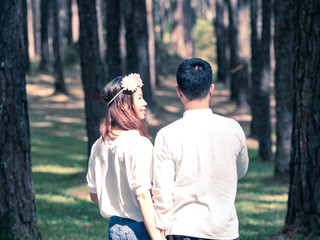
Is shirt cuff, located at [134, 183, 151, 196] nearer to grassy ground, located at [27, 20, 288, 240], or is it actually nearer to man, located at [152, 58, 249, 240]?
man, located at [152, 58, 249, 240]

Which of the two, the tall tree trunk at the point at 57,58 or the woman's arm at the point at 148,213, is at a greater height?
the woman's arm at the point at 148,213

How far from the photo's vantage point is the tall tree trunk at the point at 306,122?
7230 millimetres

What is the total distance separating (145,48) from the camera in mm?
25797

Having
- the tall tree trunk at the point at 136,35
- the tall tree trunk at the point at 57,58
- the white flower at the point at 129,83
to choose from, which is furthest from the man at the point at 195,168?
the tall tree trunk at the point at 57,58

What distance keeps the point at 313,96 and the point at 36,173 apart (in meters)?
10.7

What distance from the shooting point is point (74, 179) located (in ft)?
49.7

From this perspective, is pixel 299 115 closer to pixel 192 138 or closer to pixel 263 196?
pixel 192 138

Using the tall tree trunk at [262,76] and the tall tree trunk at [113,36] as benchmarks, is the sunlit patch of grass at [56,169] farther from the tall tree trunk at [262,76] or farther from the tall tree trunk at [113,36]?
the tall tree trunk at [262,76]

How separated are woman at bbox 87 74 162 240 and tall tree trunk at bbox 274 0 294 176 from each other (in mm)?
9525

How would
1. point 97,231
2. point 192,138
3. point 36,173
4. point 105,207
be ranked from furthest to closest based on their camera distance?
1. point 36,173
2. point 97,231
3. point 105,207
4. point 192,138

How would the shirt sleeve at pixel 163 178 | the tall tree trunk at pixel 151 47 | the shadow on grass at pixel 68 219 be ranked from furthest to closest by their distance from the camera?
the tall tree trunk at pixel 151 47, the shadow on grass at pixel 68 219, the shirt sleeve at pixel 163 178

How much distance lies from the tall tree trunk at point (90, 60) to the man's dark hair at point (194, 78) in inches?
389

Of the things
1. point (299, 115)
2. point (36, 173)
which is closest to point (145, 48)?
point (36, 173)

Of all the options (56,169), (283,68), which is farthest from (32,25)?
(283,68)
